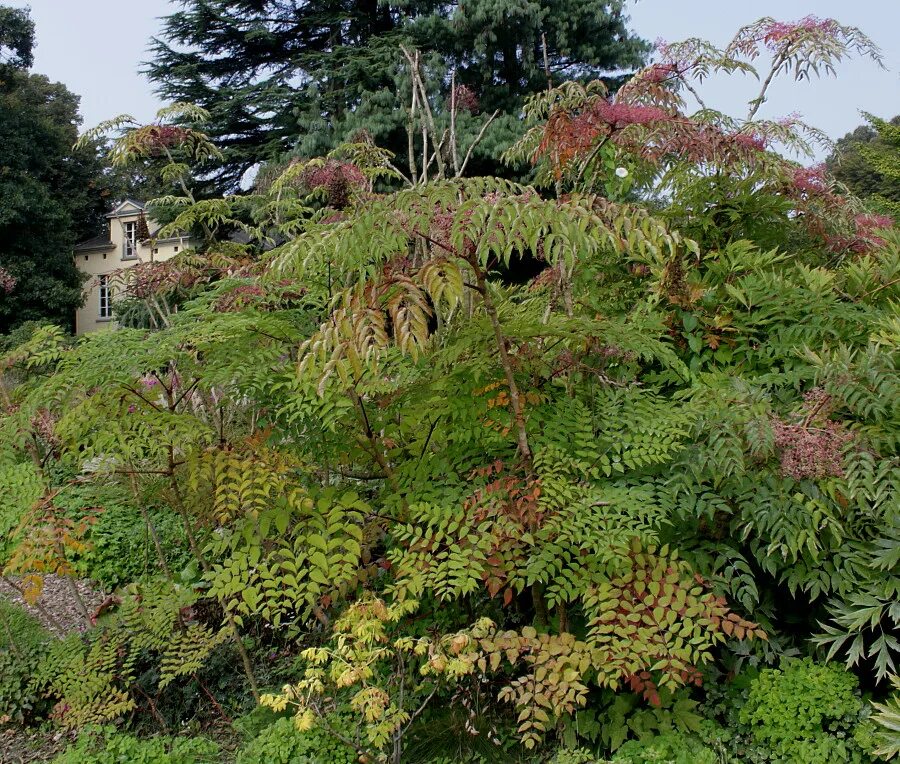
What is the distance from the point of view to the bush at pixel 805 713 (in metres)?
2.47

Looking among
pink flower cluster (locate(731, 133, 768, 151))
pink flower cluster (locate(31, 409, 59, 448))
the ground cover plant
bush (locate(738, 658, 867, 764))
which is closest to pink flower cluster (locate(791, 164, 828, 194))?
the ground cover plant

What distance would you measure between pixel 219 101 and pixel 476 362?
1433cm

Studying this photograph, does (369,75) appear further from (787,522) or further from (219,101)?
(787,522)

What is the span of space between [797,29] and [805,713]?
341cm

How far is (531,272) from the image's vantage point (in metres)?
12.1

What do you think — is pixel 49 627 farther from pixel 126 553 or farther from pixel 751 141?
pixel 751 141

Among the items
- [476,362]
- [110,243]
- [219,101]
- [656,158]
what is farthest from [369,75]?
[110,243]

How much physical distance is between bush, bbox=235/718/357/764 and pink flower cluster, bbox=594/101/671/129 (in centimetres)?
283

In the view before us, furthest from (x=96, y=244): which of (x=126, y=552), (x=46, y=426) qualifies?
(x=46, y=426)

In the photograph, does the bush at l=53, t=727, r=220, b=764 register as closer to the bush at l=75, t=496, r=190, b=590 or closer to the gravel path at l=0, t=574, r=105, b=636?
the gravel path at l=0, t=574, r=105, b=636

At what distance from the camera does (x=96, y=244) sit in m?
25.3

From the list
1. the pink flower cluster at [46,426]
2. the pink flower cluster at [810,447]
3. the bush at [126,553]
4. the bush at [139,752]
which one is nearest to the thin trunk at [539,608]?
the pink flower cluster at [810,447]

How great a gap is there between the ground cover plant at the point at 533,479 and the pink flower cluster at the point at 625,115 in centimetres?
2

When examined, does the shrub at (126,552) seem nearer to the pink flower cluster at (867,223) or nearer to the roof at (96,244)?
the pink flower cluster at (867,223)
